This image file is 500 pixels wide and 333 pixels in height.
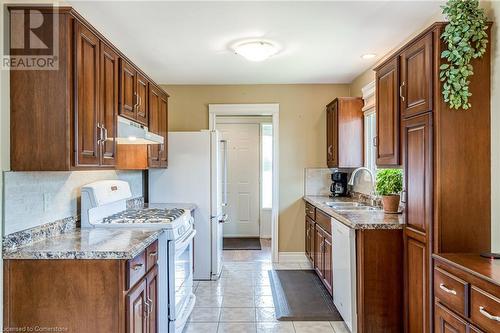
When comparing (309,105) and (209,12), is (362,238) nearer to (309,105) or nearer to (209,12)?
(209,12)

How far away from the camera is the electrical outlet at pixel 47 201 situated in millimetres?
2239

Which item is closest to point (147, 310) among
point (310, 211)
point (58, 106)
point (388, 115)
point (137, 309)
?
point (137, 309)

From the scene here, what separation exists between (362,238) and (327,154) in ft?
8.24

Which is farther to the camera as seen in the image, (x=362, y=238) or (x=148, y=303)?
(x=362, y=238)

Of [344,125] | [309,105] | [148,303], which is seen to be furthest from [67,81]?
[309,105]

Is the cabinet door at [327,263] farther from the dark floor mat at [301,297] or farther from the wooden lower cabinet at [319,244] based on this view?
the dark floor mat at [301,297]

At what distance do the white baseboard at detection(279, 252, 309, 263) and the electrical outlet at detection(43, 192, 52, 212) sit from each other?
3.37 m

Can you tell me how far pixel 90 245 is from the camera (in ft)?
6.59

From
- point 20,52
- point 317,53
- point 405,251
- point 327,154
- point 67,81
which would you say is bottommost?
point 405,251

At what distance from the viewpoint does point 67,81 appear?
1947mm

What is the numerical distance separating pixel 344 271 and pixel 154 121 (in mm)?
2343

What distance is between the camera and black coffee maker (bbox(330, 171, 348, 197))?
4.75m

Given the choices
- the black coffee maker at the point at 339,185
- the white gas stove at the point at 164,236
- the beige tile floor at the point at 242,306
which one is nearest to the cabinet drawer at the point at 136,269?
the white gas stove at the point at 164,236

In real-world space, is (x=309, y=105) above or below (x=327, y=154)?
above
